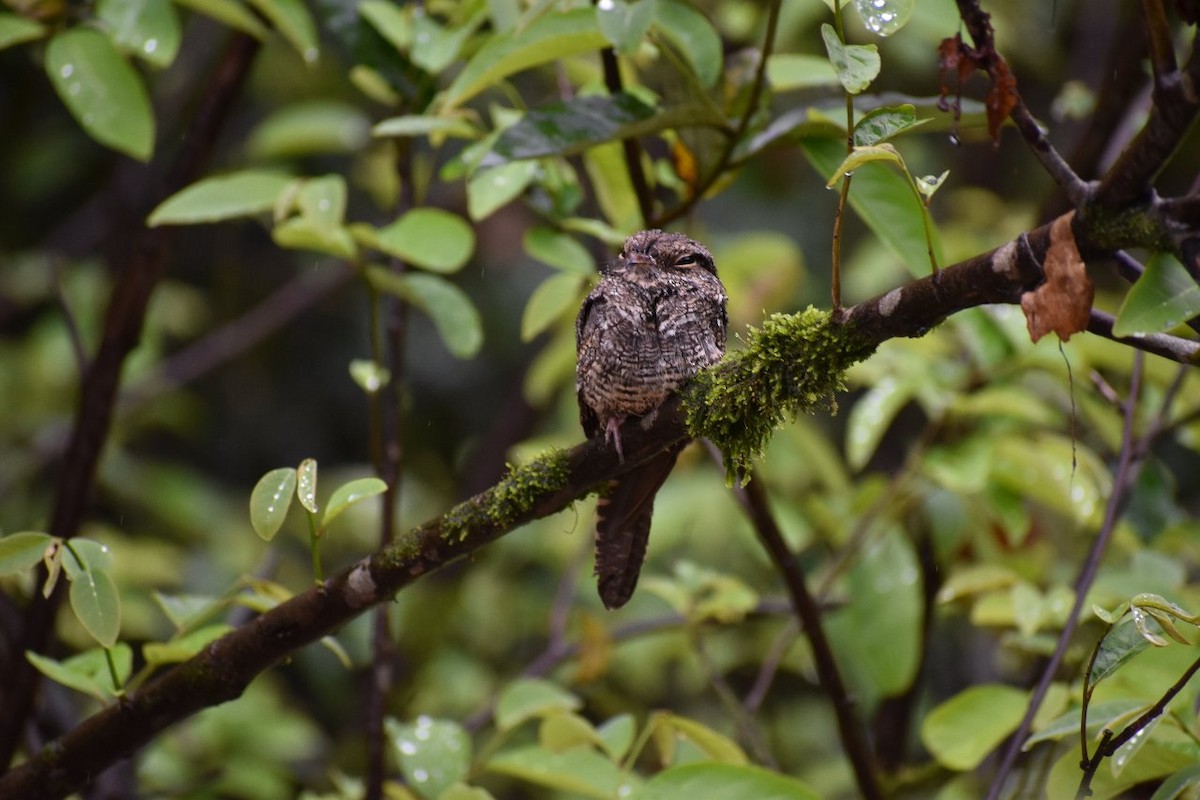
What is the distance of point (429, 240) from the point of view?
2150 millimetres

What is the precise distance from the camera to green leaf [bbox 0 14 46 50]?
217 centimetres

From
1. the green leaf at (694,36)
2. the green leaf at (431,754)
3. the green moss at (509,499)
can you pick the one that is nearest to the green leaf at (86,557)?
the green moss at (509,499)

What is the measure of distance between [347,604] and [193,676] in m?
0.27

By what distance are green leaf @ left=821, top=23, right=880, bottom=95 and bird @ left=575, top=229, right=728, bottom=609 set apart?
0.82 meters

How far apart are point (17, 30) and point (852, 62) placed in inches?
65.0

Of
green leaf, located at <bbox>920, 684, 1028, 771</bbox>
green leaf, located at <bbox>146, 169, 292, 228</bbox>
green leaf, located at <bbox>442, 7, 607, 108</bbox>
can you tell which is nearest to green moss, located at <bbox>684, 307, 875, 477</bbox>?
green leaf, located at <bbox>442, 7, 607, 108</bbox>

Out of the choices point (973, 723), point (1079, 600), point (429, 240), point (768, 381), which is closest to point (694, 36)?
point (429, 240)

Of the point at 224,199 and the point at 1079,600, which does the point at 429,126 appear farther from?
the point at 1079,600

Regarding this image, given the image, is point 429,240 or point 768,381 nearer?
point 768,381

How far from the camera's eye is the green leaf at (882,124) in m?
1.26

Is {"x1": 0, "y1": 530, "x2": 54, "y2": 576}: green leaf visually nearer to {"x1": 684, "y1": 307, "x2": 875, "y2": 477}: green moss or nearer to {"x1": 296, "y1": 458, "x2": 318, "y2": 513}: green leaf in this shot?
{"x1": 296, "y1": 458, "x2": 318, "y2": 513}: green leaf

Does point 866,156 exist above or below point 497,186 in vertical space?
above

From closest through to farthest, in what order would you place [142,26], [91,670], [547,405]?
[91,670]
[142,26]
[547,405]

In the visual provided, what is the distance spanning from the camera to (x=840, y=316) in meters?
1.39
